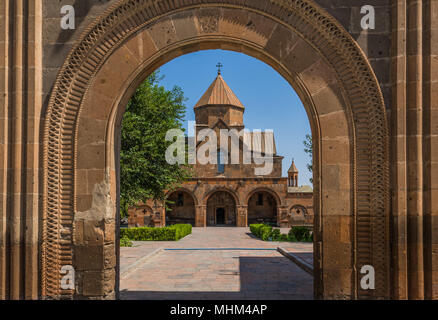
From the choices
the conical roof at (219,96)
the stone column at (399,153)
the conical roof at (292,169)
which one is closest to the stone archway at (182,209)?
the conical roof at (219,96)

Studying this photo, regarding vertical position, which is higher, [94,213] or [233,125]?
[233,125]

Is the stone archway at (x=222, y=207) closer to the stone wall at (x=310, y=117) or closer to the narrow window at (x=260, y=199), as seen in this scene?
the narrow window at (x=260, y=199)

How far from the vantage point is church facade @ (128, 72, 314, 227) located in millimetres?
32562

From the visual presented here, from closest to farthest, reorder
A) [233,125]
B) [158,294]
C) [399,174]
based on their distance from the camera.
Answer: [399,174] < [158,294] < [233,125]

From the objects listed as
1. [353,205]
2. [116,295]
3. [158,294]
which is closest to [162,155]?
[158,294]

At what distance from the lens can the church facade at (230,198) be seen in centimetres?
3256

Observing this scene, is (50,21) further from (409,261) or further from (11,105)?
(409,261)

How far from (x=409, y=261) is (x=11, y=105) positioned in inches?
223

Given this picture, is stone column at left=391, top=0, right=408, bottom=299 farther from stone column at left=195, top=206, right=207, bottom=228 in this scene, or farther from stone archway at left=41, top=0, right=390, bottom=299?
stone column at left=195, top=206, right=207, bottom=228

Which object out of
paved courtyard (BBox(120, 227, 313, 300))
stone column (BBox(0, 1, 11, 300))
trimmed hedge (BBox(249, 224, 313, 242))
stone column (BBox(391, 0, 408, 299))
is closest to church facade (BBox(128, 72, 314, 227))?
trimmed hedge (BBox(249, 224, 313, 242))

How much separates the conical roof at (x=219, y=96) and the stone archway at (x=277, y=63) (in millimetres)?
33329

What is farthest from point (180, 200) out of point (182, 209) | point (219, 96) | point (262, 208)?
point (219, 96)

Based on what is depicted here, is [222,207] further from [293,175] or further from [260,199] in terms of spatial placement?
[293,175]

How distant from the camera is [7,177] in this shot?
15.6 ft
